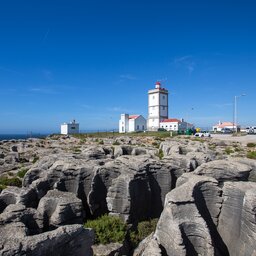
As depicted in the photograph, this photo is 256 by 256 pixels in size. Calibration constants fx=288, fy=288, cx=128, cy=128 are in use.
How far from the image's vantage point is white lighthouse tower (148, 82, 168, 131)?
118375 mm

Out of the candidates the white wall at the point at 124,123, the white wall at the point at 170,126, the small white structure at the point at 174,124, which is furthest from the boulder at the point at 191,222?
the white wall at the point at 124,123

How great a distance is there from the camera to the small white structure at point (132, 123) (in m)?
119

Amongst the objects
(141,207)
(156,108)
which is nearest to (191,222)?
(141,207)

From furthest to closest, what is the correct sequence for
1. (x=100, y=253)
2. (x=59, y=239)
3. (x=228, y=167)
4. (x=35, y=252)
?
(x=228, y=167) < (x=100, y=253) < (x=59, y=239) < (x=35, y=252)

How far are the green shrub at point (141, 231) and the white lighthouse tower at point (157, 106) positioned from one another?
101806mm

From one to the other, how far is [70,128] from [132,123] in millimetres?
25680

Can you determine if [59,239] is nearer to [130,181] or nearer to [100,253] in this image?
[100,253]

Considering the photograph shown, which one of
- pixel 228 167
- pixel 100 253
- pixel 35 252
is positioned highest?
pixel 228 167

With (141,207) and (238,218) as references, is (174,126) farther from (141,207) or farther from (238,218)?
(238,218)

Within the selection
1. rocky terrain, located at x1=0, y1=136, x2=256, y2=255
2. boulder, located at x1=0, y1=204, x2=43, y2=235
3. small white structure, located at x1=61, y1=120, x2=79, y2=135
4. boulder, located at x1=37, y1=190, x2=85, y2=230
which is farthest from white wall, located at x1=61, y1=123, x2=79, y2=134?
boulder, located at x1=0, y1=204, x2=43, y2=235

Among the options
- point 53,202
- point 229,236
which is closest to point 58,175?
point 53,202

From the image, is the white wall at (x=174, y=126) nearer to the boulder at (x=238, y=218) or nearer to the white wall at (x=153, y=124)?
the white wall at (x=153, y=124)

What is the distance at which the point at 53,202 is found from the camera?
13.9 m

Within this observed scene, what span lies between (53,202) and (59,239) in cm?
517
